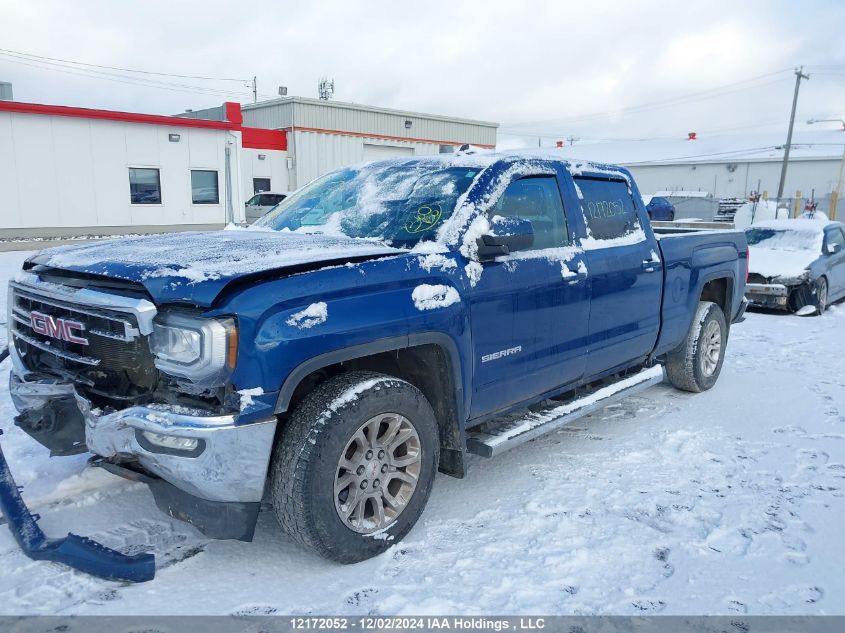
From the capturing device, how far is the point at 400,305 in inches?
119

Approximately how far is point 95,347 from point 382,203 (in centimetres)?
178

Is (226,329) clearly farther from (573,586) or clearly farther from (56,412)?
(573,586)

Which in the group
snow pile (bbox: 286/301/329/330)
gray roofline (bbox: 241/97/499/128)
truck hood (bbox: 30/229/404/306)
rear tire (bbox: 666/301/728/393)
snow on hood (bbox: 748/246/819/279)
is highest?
gray roofline (bbox: 241/97/499/128)

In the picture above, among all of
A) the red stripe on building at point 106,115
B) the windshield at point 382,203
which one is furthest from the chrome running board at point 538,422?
the red stripe on building at point 106,115

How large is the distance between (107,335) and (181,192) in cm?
1983

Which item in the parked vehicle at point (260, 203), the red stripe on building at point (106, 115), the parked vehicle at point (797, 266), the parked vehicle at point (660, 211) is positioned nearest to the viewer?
the parked vehicle at point (797, 266)

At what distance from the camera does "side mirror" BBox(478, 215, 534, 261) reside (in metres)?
3.36

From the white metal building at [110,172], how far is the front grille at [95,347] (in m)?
15.2

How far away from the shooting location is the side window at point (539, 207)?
12.5ft

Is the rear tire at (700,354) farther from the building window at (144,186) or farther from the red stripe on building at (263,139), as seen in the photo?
the red stripe on building at (263,139)

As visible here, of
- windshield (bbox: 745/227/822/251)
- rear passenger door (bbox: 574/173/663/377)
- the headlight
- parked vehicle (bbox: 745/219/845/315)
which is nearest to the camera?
the headlight

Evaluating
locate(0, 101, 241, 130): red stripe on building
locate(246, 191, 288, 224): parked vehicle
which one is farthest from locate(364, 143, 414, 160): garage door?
locate(0, 101, 241, 130): red stripe on building

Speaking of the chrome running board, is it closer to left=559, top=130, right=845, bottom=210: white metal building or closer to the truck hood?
the truck hood

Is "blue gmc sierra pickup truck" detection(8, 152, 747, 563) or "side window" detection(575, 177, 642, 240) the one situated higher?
"side window" detection(575, 177, 642, 240)
